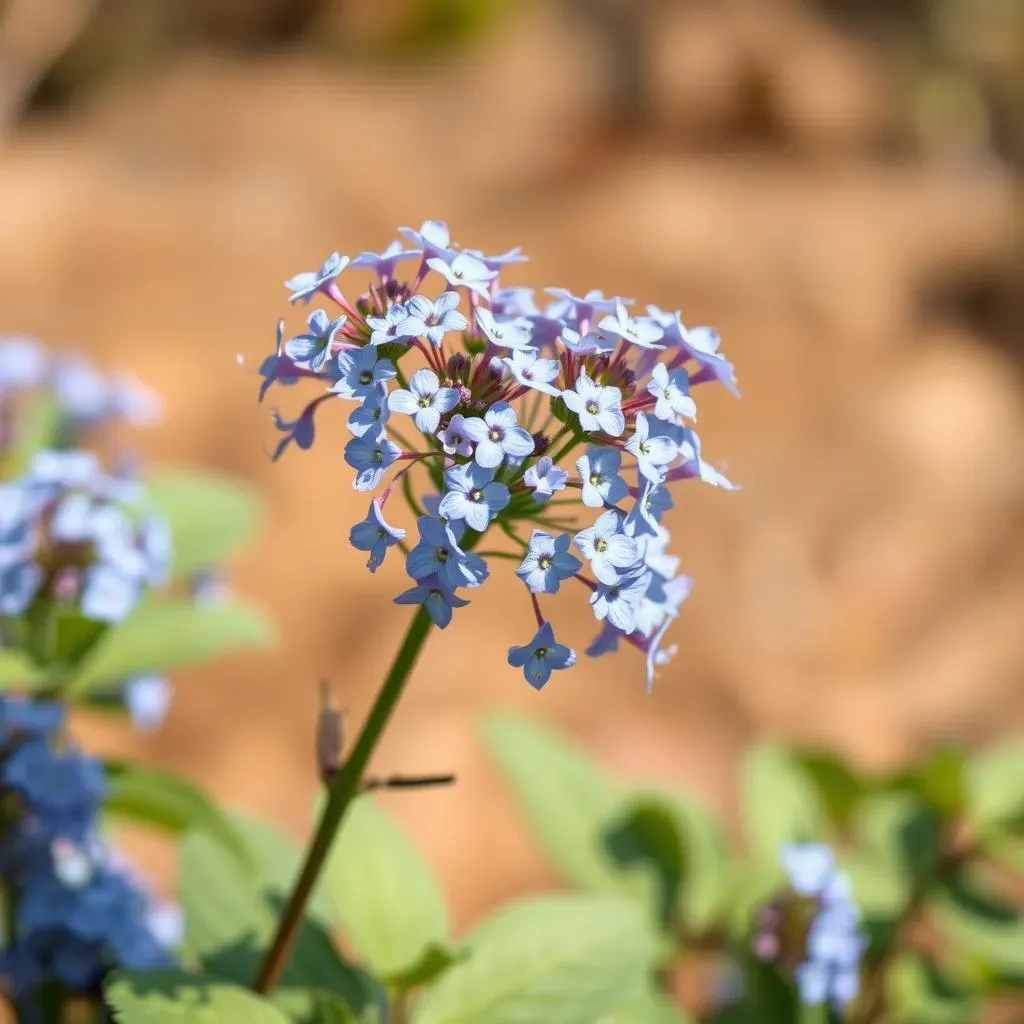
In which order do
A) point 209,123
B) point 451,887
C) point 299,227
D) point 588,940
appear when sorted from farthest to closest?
point 209,123 < point 299,227 < point 451,887 < point 588,940

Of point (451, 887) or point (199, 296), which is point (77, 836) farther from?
point (199, 296)

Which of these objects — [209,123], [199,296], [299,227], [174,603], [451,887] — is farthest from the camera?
[209,123]

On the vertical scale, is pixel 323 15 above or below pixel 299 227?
above

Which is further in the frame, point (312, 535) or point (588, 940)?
point (312, 535)

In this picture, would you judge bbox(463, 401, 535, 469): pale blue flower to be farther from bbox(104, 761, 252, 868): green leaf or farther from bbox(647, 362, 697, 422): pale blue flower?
bbox(104, 761, 252, 868): green leaf

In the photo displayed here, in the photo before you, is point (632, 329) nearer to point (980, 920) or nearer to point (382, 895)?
point (382, 895)

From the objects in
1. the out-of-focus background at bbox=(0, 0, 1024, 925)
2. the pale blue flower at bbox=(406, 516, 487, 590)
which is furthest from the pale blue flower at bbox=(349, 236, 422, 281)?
the out-of-focus background at bbox=(0, 0, 1024, 925)

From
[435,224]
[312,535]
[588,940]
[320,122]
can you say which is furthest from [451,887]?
[320,122]

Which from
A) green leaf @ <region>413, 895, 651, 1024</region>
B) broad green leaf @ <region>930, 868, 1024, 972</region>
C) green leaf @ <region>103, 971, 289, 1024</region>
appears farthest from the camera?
broad green leaf @ <region>930, 868, 1024, 972</region>
